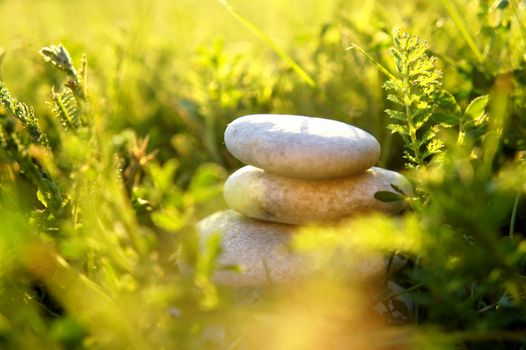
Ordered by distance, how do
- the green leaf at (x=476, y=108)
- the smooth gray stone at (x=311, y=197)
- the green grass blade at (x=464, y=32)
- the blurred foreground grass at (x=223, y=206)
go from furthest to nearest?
the green grass blade at (x=464, y=32) → the smooth gray stone at (x=311, y=197) → the green leaf at (x=476, y=108) → the blurred foreground grass at (x=223, y=206)

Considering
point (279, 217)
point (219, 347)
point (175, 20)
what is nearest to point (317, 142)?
point (279, 217)

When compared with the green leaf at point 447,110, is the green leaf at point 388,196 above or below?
below

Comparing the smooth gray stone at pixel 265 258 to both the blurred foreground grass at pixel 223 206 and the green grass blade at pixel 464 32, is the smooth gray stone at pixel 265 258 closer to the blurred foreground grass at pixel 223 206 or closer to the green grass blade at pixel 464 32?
the blurred foreground grass at pixel 223 206

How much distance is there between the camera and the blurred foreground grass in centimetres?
118

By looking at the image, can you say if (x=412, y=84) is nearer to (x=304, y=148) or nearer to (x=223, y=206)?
(x=304, y=148)

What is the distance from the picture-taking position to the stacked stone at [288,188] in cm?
179

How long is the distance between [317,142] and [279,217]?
0.28m

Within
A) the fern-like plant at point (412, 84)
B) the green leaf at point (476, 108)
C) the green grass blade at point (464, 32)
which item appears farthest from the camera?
the green grass blade at point (464, 32)

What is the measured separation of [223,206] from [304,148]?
2.50ft

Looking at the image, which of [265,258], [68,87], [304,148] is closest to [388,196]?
[304,148]

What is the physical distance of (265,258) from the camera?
180cm

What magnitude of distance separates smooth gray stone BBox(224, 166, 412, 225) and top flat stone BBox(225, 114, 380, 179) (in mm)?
59

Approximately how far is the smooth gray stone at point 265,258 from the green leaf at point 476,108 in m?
0.48

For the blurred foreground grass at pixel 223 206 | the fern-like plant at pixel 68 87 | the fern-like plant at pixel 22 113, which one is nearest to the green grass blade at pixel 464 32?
the blurred foreground grass at pixel 223 206
